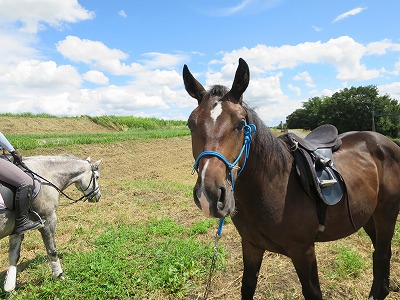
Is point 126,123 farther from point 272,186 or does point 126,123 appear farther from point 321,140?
point 272,186

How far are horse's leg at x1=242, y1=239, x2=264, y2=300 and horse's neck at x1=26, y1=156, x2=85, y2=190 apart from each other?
12.1 ft

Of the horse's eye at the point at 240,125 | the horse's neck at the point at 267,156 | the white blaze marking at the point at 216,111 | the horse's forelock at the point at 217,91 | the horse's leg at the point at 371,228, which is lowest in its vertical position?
the horse's leg at the point at 371,228

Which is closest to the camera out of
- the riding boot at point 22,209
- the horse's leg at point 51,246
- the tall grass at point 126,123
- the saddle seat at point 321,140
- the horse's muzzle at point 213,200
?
the horse's muzzle at point 213,200

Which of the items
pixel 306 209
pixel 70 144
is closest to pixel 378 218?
pixel 306 209

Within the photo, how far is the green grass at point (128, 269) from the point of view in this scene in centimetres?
380

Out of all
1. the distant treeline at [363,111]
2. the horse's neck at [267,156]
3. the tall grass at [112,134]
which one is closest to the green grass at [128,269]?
the horse's neck at [267,156]

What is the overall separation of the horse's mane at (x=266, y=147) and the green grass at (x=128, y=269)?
2.32m

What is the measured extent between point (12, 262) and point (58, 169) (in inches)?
64.4

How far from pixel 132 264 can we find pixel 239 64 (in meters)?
3.71

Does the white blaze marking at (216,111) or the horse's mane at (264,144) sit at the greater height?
the white blaze marking at (216,111)

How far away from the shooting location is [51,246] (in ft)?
14.6

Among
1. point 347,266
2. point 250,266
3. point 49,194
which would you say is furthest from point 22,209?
point 347,266

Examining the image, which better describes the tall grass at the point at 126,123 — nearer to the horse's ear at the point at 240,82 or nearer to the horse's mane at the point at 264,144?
the horse's mane at the point at 264,144

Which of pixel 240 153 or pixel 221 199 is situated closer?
pixel 221 199
